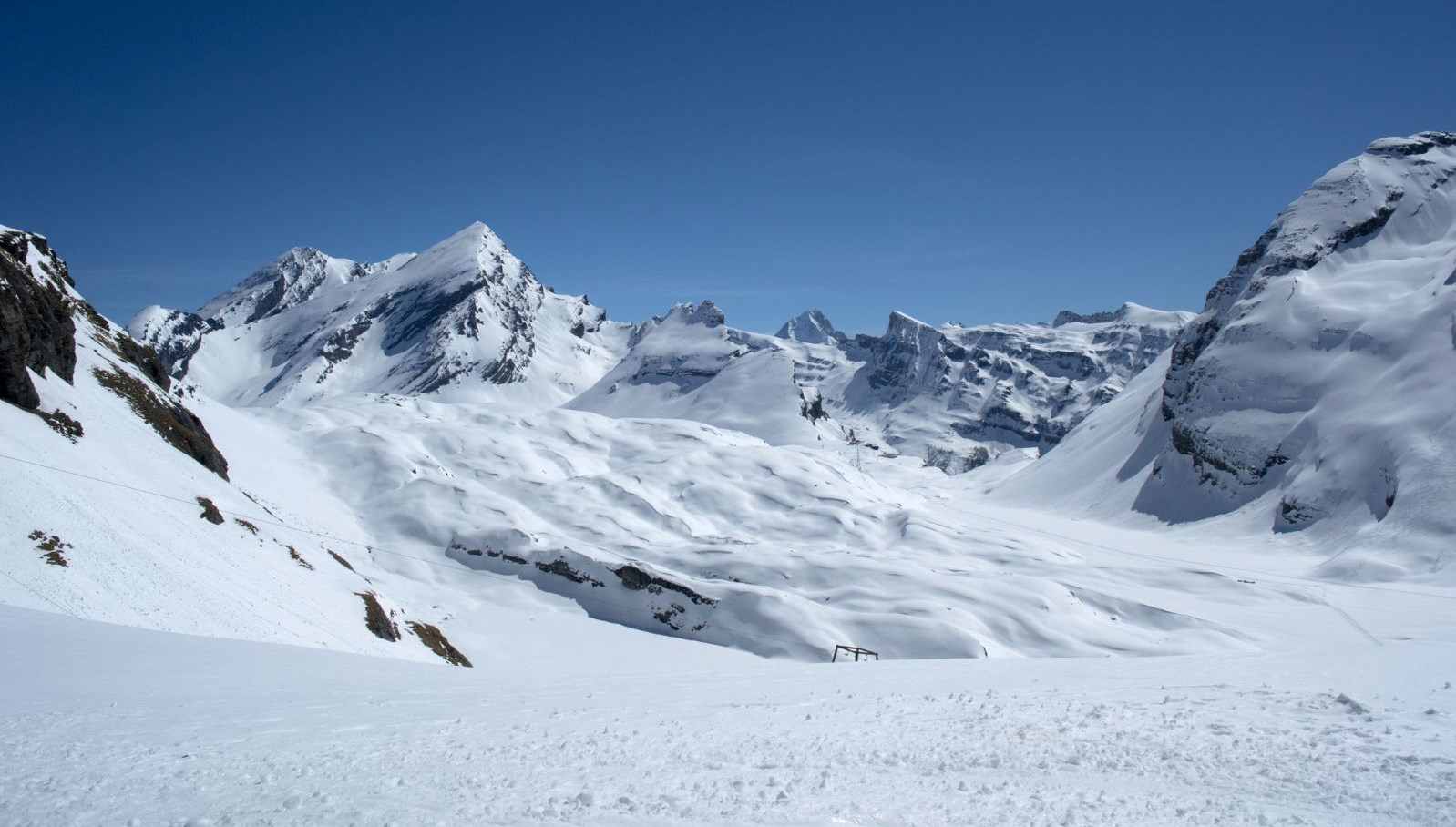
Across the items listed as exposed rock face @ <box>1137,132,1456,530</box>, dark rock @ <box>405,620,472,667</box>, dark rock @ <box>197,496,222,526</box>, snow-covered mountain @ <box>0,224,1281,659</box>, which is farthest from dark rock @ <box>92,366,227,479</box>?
exposed rock face @ <box>1137,132,1456,530</box>

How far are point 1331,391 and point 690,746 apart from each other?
282 ft

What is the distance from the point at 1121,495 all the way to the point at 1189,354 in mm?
22115

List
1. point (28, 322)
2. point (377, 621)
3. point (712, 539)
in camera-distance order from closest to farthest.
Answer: point (28, 322)
point (377, 621)
point (712, 539)

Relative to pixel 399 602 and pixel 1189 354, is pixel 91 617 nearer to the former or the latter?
pixel 399 602

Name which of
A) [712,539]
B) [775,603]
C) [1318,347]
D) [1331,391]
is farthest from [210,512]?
[1318,347]

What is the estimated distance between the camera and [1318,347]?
78812 millimetres

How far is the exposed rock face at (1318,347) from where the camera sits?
67000mm

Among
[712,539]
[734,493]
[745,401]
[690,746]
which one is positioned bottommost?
[690,746]

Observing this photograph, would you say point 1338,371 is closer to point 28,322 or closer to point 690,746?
point 690,746

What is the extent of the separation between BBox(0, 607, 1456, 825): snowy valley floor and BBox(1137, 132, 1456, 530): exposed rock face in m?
63.9

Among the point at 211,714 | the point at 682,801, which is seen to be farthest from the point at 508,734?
the point at 211,714

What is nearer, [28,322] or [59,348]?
[28,322]

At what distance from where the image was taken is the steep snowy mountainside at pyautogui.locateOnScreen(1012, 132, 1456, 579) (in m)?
59.6

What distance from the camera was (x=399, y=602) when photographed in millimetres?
38562
